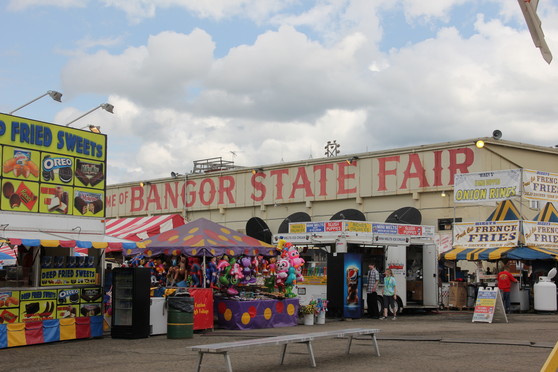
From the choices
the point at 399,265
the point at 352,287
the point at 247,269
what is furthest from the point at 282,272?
the point at 399,265

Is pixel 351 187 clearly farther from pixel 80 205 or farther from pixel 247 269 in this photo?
pixel 80 205

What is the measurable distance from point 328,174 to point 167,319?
22731 millimetres

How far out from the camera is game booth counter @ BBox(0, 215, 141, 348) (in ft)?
50.7

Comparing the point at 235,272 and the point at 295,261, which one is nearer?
the point at 235,272

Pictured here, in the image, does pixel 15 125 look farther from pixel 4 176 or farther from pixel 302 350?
pixel 302 350

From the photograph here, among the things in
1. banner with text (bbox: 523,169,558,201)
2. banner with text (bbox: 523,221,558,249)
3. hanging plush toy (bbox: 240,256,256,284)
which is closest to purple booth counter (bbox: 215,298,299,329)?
hanging plush toy (bbox: 240,256,256,284)

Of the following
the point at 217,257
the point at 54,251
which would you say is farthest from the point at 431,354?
the point at 54,251

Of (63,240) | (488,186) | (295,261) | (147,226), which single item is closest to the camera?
(63,240)

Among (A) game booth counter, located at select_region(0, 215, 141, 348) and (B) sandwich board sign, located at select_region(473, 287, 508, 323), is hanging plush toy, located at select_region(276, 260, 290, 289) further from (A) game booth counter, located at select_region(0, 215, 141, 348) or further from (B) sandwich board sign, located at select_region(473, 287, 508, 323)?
(B) sandwich board sign, located at select_region(473, 287, 508, 323)

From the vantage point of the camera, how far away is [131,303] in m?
17.2

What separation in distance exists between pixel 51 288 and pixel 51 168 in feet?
8.81

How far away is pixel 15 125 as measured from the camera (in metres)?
16.2

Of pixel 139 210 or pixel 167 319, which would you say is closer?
pixel 167 319

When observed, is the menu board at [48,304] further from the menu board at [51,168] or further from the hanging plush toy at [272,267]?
the hanging plush toy at [272,267]
